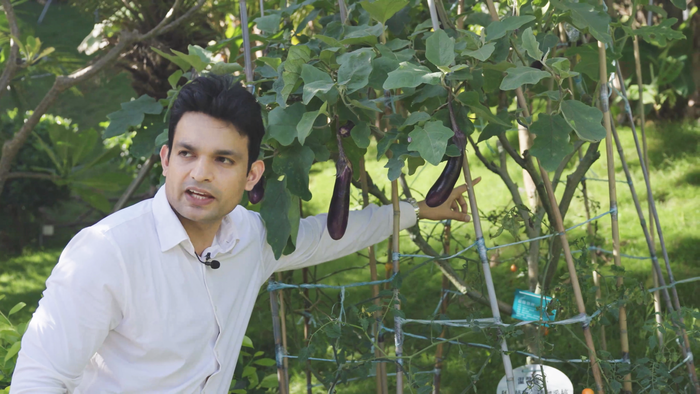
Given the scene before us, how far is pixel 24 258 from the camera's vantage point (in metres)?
4.62

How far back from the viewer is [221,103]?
144cm

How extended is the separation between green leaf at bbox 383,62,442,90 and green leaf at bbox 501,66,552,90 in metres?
0.13

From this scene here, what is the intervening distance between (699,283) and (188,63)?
2189mm

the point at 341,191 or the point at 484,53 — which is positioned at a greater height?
the point at 484,53

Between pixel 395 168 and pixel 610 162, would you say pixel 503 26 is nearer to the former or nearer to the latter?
pixel 395 168

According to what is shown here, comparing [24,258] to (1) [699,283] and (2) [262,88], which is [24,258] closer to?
(2) [262,88]

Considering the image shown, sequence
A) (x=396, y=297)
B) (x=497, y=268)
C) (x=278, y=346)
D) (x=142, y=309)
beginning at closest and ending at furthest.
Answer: (x=142, y=309) < (x=396, y=297) < (x=278, y=346) < (x=497, y=268)

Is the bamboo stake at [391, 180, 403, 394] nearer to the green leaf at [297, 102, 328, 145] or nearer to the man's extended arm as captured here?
the man's extended arm

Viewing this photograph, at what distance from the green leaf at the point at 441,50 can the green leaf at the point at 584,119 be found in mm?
244

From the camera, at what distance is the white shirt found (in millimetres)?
1289

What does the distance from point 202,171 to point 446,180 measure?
50 cm

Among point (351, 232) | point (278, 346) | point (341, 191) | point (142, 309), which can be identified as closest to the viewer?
point (142, 309)

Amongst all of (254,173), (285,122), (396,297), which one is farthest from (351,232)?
(285,122)

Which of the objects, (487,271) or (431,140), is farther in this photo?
(487,271)
